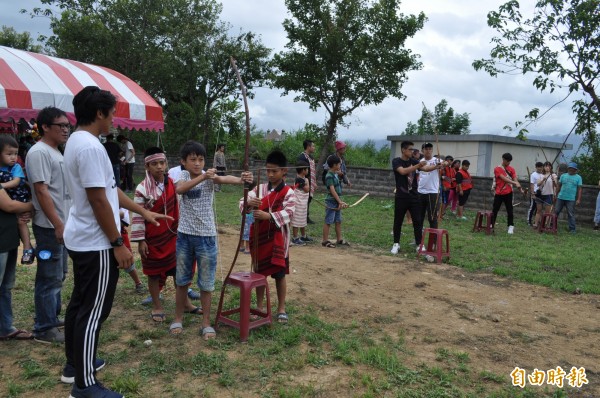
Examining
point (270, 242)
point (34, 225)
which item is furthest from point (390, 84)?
point (34, 225)

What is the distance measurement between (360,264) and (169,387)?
4.35 meters

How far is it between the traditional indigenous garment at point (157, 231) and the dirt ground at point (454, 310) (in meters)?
1.57

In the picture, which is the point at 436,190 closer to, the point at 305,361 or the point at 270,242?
the point at 270,242

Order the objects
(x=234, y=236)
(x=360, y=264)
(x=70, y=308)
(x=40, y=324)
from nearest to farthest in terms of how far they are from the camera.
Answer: (x=70, y=308), (x=40, y=324), (x=360, y=264), (x=234, y=236)

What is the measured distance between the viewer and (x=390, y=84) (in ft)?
52.1

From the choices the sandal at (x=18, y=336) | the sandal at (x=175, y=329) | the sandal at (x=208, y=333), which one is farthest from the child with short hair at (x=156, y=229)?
the sandal at (x=18, y=336)

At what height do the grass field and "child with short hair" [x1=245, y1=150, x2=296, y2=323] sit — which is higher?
"child with short hair" [x1=245, y1=150, x2=296, y2=323]

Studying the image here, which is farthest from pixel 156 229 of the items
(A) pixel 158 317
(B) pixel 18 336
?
(B) pixel 18 336

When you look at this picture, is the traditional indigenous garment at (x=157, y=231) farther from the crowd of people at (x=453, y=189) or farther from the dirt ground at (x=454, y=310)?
the crowd of people at (x=453, y=189)

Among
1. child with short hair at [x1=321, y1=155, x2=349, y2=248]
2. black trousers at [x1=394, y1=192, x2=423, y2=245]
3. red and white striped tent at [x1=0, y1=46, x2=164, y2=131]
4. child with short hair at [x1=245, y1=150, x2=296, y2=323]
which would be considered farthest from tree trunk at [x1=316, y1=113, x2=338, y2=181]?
child with short hair at [x1=245, y1=150, x2=296, y2=323]

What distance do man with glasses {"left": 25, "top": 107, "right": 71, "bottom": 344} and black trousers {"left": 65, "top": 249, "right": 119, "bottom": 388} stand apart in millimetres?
908

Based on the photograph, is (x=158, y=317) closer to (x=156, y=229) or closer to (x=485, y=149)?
(x=156, y=229)

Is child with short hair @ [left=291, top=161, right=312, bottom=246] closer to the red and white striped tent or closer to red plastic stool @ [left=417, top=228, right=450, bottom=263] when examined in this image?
red plastic stool @ [left=417, top=228, right=450, bottom=263]

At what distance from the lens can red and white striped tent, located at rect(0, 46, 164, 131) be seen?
7609mm
